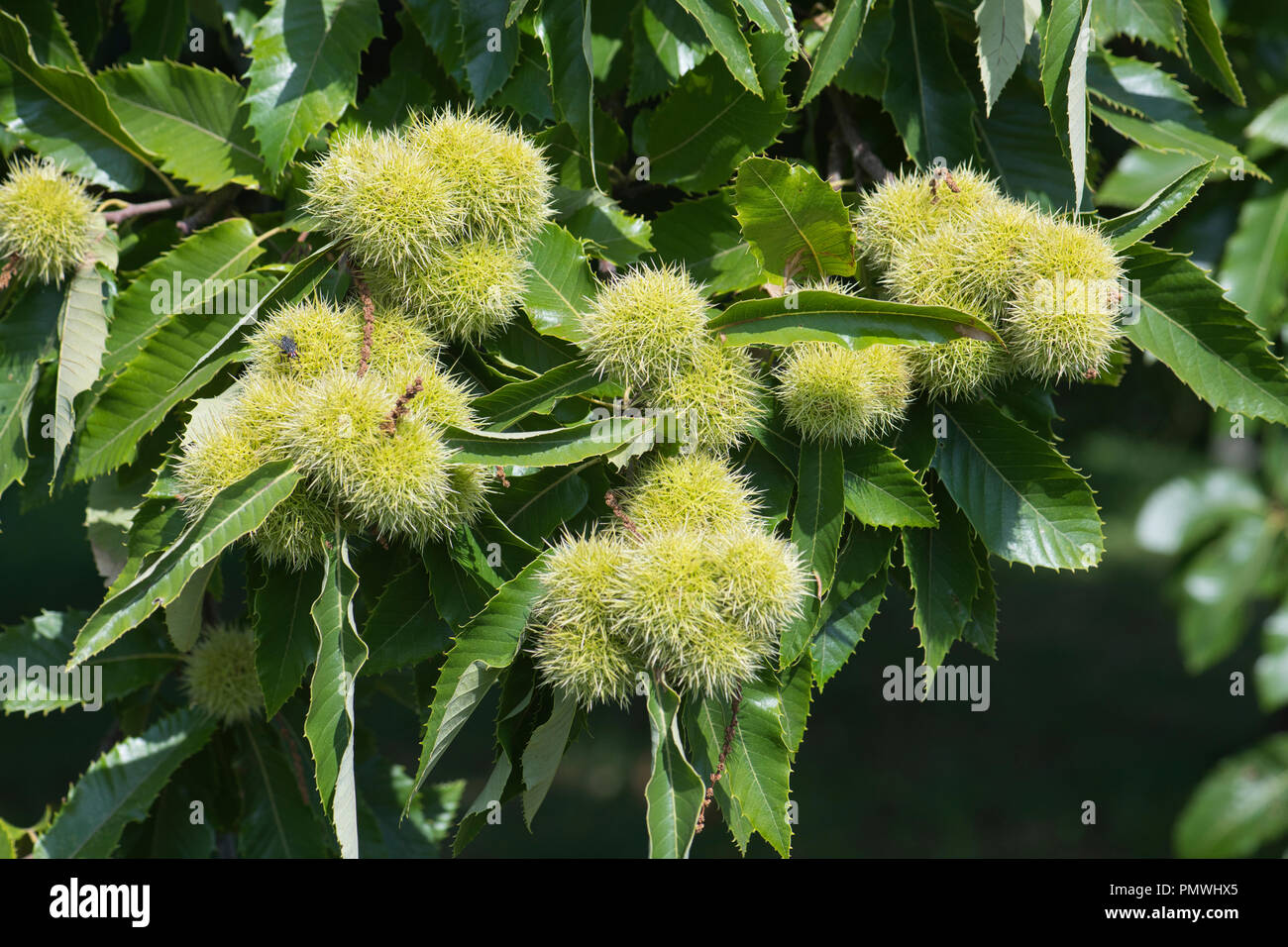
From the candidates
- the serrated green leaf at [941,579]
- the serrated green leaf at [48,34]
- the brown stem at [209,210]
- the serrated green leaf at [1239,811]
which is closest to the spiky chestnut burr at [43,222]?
the brown stem at [209,210]

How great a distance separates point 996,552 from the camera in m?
1.38

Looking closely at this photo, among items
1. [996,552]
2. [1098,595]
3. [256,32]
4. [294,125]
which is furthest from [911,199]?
[1098,595]

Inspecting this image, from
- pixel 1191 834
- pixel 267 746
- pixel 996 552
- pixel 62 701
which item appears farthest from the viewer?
pixel 1191 834

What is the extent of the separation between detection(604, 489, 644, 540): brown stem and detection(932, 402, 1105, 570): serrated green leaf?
483 millimetres

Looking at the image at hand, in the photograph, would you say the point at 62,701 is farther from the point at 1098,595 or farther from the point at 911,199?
the point at 1098,595

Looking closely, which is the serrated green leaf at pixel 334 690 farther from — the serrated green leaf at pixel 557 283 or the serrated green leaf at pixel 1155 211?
the serrated green leaf at pixel 1155 211

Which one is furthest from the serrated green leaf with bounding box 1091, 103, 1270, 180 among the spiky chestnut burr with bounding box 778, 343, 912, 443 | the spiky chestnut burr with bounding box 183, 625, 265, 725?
the spiky chestnut burr with bounding box 183, 625, 265, 725

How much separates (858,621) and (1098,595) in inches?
226

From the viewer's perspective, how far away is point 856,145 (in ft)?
5.29

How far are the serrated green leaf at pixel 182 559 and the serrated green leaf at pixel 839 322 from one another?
58 cm

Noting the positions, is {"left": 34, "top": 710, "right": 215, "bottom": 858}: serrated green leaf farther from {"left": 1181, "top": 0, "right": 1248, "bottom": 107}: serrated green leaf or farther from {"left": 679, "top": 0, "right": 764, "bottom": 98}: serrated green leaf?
{"left": 1181, "top": 0, "right": 1248, "bottom": 107}: serrated green leaf

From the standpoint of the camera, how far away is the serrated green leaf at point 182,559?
1059 millimetres

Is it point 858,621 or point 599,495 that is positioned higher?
point 599,495

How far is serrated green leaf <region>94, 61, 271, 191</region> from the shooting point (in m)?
1.55
